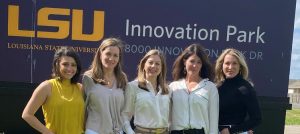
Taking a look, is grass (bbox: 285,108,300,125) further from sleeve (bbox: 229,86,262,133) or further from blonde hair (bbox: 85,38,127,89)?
blonde hair (bbox: 85,38,127,89)

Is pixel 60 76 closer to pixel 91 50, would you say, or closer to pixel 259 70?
pixel 91 50

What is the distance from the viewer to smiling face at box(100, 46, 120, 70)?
2965mm

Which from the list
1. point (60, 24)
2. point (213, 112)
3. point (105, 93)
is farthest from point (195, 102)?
point (60, 24)

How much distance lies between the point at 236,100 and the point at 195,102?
359 millimetres

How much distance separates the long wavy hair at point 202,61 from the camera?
10.5 ft

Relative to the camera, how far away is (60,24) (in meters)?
4.49

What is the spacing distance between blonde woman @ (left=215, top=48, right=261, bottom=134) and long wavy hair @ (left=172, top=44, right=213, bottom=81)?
139mm

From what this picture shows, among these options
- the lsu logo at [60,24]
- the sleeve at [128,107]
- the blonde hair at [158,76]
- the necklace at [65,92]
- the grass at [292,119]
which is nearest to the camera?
the necklace at [65,92]

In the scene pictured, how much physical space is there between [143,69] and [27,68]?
80.4 inches

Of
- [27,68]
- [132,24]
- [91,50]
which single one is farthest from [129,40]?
[27,68]

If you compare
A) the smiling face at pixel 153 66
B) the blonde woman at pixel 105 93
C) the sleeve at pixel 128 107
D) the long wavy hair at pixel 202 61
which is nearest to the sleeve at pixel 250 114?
the long wavy hair at pixel 202 61

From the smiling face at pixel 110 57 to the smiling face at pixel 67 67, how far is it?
0.24 m

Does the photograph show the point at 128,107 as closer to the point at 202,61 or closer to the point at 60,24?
the point at 202,61

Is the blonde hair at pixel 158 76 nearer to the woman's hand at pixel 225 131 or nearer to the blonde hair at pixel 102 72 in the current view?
the blonde hair at pixel 102 72
